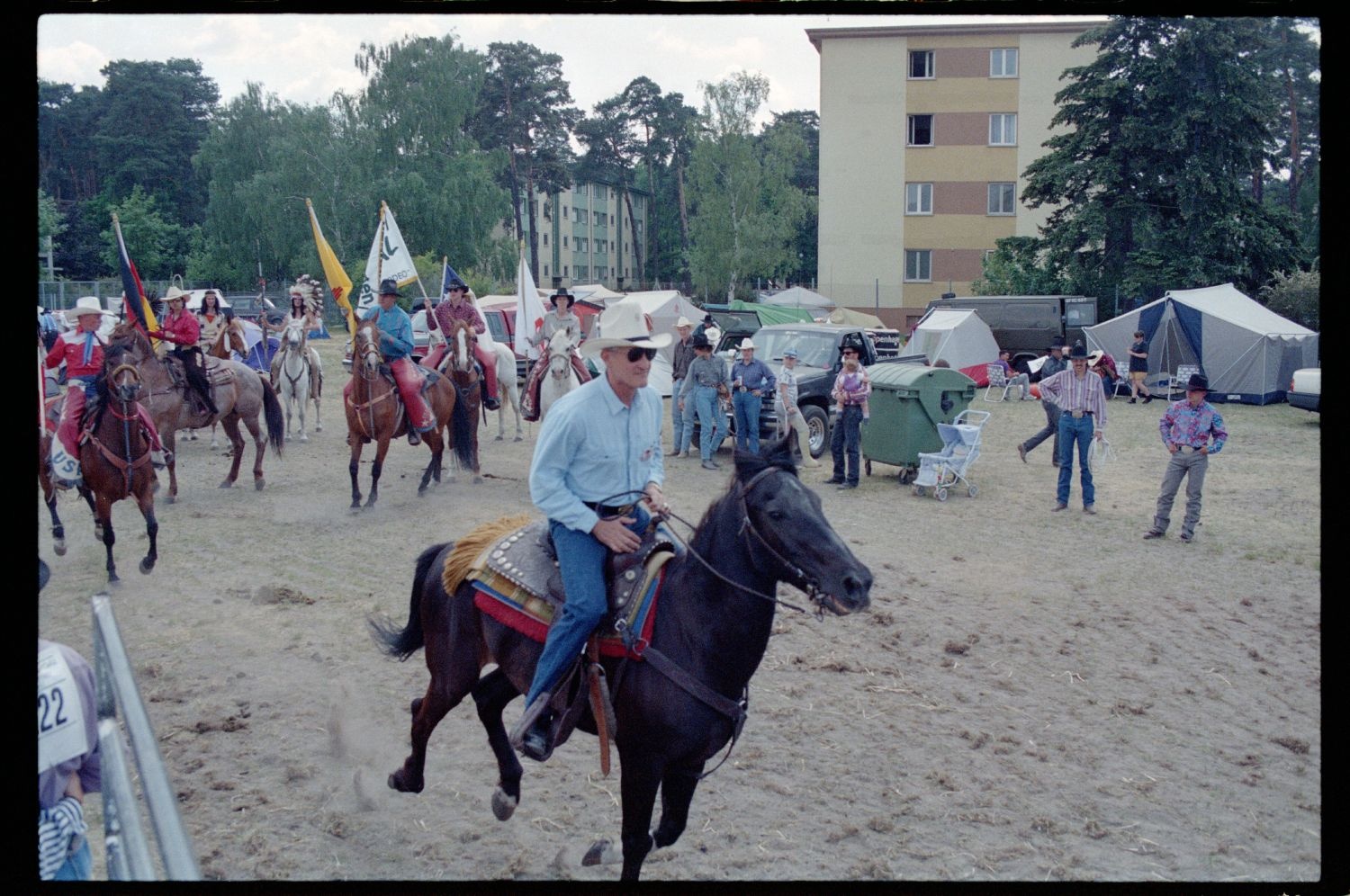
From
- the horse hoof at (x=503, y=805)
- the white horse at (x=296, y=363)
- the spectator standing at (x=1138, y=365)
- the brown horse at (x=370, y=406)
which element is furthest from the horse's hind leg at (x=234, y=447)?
the spectator standing at (x=1138, y=365)

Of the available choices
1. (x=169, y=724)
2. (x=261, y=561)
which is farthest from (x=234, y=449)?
(x=169, y=724)

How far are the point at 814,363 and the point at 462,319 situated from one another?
618 centimetres

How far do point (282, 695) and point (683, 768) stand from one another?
363 cm

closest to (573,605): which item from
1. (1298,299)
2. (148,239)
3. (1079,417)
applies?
(1079,417)

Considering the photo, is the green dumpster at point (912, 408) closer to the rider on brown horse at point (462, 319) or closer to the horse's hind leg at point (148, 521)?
the rider on brown horse at point (462, 319)

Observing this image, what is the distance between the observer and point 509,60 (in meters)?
48.9

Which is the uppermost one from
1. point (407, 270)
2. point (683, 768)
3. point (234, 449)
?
point (407, 270)

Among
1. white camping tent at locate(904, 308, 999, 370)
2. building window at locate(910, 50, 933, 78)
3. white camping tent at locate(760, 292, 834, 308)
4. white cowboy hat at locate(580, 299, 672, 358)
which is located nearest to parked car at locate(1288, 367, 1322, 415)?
white camping tent at locate(904, 308, 999, 370)

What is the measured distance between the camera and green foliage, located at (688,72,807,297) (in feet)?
184

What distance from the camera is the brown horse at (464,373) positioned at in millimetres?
14078

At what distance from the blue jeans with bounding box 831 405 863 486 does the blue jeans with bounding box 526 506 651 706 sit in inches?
409

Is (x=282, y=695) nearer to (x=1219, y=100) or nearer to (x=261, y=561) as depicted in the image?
(x=261, y=561)

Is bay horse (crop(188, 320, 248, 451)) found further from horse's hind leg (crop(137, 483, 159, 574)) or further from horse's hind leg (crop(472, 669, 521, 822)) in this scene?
horse's hind leg (crop(472, 669, 521, 822))

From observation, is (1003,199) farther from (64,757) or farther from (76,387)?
(64,757)
